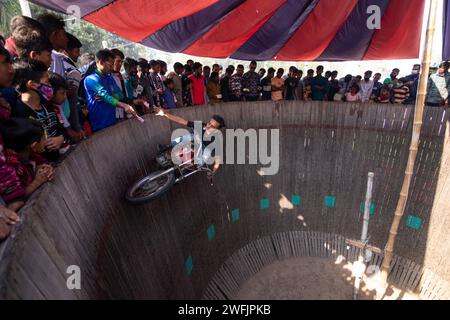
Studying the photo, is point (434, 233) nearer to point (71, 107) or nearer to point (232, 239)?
point (232, 239)

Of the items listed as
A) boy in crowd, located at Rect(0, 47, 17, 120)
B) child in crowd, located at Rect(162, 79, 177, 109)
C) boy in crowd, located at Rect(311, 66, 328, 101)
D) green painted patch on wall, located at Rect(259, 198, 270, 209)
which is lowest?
green painted patch on wall, located at Rect(259, 198, 270, 209)

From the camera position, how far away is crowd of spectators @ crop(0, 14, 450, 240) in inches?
85.3

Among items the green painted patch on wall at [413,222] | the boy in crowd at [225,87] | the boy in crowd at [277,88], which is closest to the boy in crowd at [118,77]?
the boy in crowd at [225,87]

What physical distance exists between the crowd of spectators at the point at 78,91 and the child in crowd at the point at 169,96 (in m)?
0.03

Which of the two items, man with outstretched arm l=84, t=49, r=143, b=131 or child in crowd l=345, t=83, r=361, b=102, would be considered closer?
man with outstretched arm l=84, t=49, r=143, b=131

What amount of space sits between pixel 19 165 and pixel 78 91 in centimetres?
263

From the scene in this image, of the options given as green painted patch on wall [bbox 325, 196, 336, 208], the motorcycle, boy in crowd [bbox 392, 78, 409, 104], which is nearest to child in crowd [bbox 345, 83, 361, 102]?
boy in crowd [bbox 392, 78, 409, 104]

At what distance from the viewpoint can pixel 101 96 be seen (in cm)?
415

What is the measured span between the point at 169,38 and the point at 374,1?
5.41 m

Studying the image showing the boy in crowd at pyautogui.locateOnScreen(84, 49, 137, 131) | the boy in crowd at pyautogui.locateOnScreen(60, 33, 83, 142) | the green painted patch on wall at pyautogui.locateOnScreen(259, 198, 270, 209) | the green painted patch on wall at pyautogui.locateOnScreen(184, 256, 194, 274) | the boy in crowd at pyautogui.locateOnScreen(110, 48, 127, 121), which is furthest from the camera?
the green painted patch on wall at pyautogui.locateOnScreen(259, 198, 270, 209)

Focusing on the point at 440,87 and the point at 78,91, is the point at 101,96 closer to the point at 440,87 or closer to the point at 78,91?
the point at 78,91

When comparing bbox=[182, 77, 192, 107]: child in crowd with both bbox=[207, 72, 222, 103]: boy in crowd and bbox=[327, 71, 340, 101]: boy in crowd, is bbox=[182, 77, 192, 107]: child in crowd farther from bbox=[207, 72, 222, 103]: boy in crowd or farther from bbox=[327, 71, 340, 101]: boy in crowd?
bbox=[327, 71, 340, 101]: boy in crowd

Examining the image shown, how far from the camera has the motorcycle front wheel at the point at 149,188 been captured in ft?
12.8

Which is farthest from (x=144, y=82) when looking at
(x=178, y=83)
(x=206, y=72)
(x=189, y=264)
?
(x=189, y=264)
